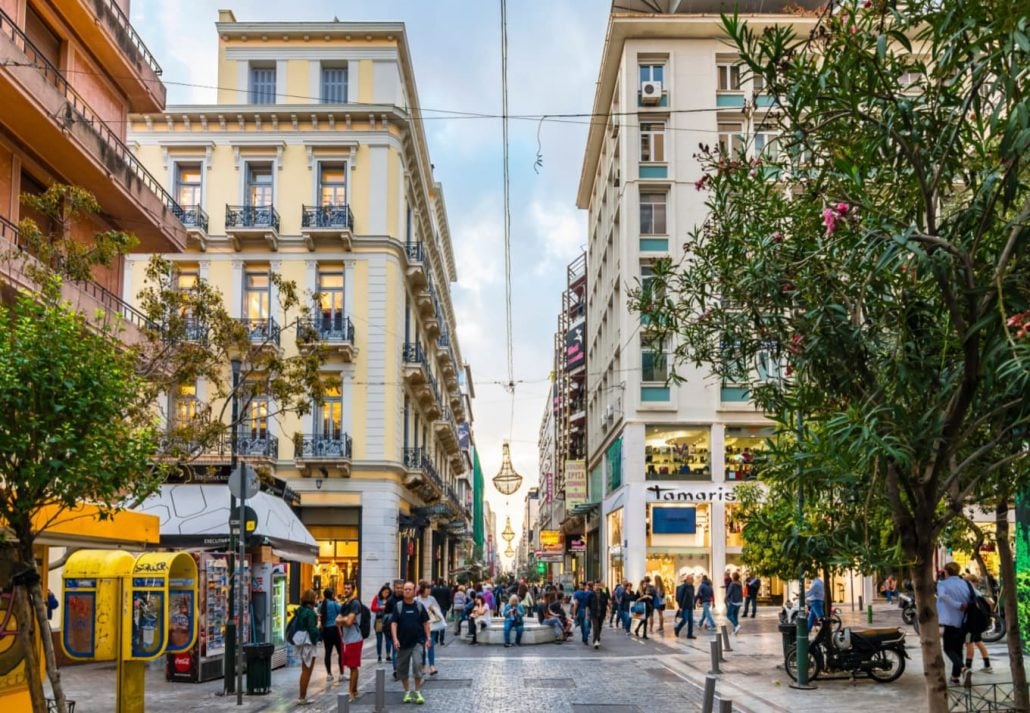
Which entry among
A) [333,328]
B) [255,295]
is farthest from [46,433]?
[255,295]

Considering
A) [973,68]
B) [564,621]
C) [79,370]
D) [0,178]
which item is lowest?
[564,621]

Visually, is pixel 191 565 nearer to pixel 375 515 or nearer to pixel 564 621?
pixel 564 621

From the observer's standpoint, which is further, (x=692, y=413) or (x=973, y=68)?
(x=692, y=413)

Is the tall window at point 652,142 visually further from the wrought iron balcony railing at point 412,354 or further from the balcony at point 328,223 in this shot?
the balcony at point 328,223

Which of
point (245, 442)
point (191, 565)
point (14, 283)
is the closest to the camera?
point (191, 565)

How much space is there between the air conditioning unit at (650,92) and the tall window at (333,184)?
42.7ft

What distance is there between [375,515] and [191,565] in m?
23.2

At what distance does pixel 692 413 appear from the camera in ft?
144

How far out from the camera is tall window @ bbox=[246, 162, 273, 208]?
39.3m

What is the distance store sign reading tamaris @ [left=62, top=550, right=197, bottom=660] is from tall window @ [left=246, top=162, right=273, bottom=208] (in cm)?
2730

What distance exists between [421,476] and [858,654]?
27.0m

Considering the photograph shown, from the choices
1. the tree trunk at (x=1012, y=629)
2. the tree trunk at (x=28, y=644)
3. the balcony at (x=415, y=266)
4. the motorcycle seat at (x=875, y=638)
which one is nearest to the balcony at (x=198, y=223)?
the balcony at (x=415, y=266)

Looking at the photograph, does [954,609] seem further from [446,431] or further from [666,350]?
[446,431]

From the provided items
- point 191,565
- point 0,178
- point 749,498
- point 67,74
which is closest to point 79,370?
point 191,565
